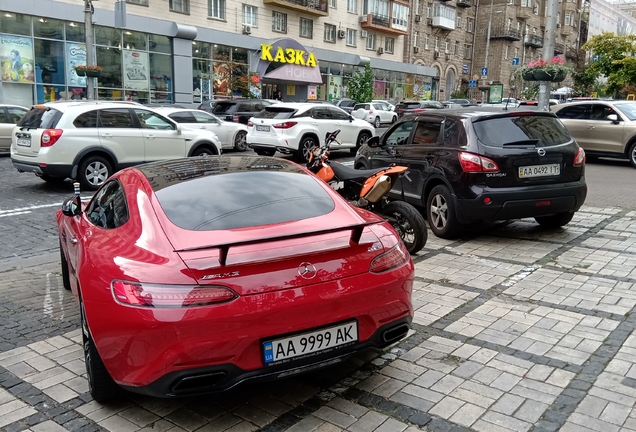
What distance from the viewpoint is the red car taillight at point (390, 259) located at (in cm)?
335

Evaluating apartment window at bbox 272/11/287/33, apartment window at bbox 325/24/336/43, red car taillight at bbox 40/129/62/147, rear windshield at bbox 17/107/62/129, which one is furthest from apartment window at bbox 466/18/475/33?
red car taillight at bbox 40/129/62/147

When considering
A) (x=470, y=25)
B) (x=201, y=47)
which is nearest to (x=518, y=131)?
(x=201, y=47)

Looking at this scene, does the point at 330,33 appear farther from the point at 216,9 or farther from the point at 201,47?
the point at 201,47

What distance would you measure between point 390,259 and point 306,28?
38.7m

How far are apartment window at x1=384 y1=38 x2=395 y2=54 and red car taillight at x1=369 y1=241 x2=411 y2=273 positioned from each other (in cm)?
4647

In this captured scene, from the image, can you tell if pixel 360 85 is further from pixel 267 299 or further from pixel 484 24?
pixel 267 299

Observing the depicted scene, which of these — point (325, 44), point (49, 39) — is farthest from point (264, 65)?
point (49, 39)

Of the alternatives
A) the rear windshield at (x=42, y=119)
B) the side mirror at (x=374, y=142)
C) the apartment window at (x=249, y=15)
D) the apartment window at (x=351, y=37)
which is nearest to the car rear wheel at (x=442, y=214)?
the side mirror at (x=374, y=142)

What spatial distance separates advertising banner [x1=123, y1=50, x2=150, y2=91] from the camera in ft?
93.8

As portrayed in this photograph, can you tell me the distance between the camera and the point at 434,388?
3.53m

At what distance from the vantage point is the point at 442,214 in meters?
7.26

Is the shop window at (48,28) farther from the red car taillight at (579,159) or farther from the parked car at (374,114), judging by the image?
the red car taillight at (579,159)

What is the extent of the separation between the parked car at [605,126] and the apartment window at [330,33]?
1119 inches

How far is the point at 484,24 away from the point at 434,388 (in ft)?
213
